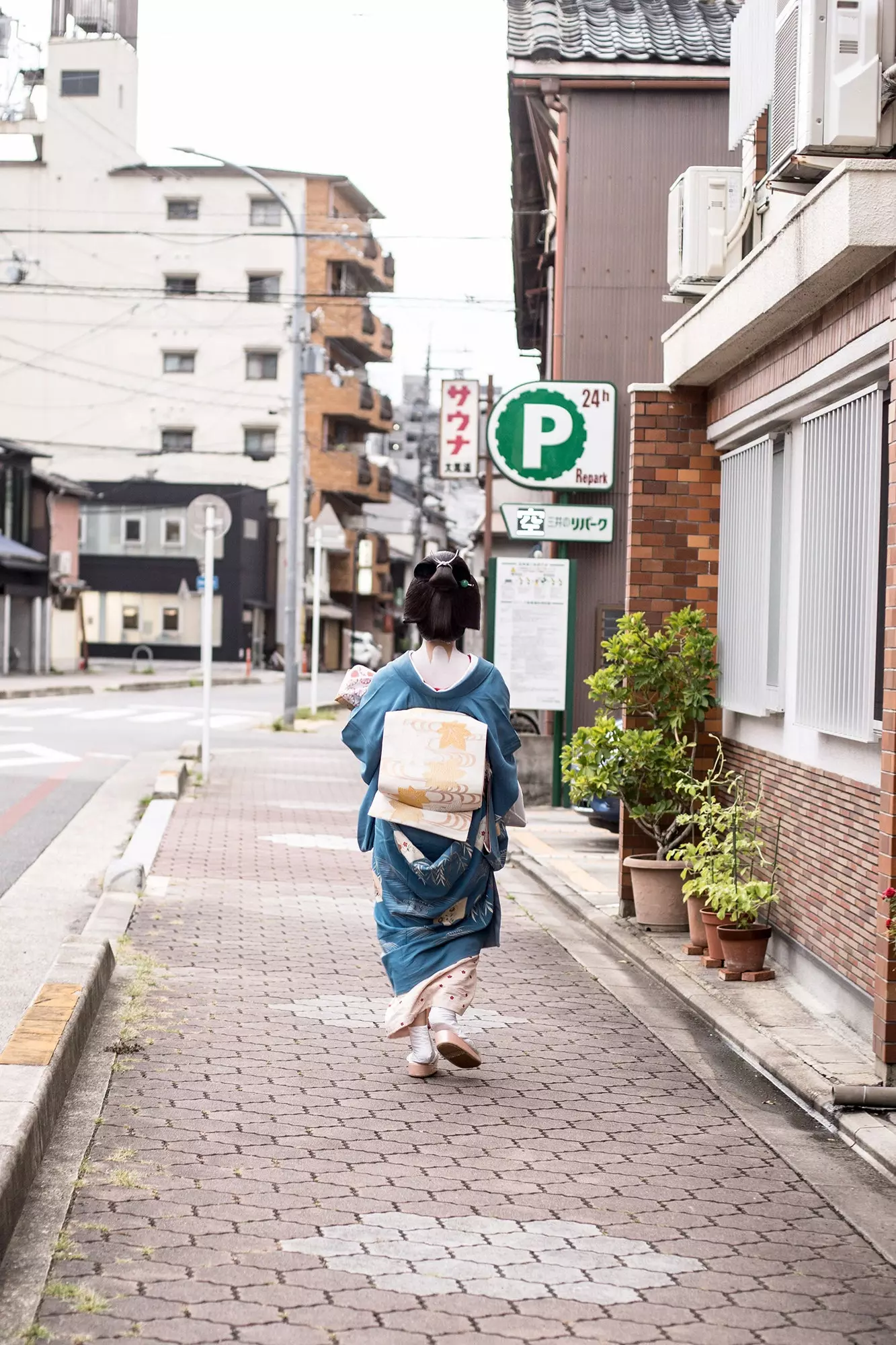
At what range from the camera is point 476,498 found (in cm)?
9650

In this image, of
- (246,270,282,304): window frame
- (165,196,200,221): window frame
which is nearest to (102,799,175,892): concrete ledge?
(246,270,282,304): window frame

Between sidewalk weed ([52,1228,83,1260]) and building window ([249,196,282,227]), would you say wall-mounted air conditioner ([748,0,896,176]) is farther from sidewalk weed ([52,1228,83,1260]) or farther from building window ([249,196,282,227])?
building window ([249,196,282,227])

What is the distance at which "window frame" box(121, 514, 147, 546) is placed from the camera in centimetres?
6456

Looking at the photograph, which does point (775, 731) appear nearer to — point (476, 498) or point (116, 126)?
point (116, 126)

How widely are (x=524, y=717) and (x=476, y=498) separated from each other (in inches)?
3111

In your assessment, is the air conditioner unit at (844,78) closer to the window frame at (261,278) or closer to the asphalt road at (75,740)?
the asphalt road at (75,740)

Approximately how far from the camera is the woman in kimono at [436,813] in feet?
19.7

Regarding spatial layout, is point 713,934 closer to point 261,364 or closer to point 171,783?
point 171,783

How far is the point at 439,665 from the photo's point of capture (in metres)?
6.16

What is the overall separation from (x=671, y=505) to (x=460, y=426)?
19.7 m

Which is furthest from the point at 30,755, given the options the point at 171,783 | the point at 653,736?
the point at 653,736

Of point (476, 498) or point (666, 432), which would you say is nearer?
point (666, 432)

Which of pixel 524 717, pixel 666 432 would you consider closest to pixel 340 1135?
pixel 666 432

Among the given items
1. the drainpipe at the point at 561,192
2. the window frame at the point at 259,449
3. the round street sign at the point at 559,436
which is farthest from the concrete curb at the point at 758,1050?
the window frame at the point at 259,449
